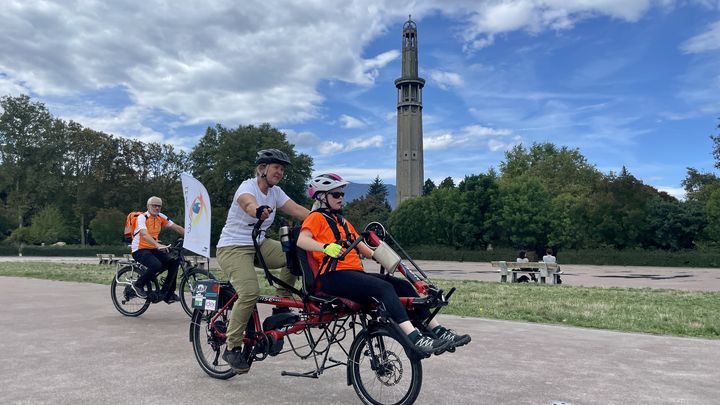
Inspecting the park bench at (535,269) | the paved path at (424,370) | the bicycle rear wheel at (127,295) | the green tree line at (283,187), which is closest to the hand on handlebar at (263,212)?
the paved path at (424,370)

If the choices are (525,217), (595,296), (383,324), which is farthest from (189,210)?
(525,217)

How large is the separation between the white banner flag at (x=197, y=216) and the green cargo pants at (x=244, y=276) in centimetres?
192

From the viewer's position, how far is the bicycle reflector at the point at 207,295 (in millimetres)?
5250

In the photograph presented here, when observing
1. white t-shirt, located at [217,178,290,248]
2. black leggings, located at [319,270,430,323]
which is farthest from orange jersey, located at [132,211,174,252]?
black leggings, located at [319,270,430,323]

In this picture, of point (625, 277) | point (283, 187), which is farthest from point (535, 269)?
point (283, 187)

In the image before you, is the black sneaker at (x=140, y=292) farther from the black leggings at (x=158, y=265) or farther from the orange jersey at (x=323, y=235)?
the orange jersey at (x=323, y=235)

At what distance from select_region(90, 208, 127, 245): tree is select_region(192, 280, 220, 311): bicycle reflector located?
59.4m

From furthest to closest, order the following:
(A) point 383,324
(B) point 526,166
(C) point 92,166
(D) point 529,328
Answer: (B) point 526,166 < (C) point 92,166 < (D) point 529,328 < (A) point 383,324

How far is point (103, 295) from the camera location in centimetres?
1201

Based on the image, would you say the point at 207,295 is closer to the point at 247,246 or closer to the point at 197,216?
the point at 247,246

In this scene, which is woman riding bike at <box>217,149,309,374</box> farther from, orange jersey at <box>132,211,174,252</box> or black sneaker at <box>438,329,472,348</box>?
orange jersey at <box>132,211,174,252</box>

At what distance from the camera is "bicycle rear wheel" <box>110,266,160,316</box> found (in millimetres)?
9070

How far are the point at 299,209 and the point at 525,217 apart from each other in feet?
179

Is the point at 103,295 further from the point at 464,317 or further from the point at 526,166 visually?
the point at 526,166
